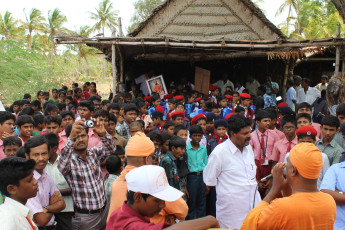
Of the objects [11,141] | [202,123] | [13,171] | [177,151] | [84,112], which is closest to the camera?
[13,171]

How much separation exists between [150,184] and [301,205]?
1.05 m

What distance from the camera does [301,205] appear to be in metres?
2.13

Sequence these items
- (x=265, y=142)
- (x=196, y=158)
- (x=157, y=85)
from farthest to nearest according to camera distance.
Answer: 1. (x=157, y=85)
2. (x=265, y=142)
3. (x=196, y=158)

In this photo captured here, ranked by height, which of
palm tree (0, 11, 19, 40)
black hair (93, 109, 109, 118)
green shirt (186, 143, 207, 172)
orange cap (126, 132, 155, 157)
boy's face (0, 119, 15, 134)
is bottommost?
green shirt (186, 143, 207, 172)

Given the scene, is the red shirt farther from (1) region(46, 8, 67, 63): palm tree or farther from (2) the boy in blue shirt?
(1) region(46, 8, 67, 63): palm tree

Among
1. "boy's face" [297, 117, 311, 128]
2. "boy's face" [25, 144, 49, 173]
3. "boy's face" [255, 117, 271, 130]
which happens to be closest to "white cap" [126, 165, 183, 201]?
"boy's face" [25, 144, 49, 173]

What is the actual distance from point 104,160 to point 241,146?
185cm

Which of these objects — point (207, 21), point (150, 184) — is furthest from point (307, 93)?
point (150, 184)

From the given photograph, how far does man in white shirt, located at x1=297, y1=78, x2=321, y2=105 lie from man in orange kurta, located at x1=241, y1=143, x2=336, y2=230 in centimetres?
914

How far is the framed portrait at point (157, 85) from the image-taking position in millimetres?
11492

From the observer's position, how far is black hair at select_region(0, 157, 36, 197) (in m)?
2.39

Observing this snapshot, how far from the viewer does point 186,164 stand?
492 cm

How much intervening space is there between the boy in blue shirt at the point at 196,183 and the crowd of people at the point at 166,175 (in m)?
0.02

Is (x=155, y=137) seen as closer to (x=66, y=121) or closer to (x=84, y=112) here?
(x=84, y=112)
